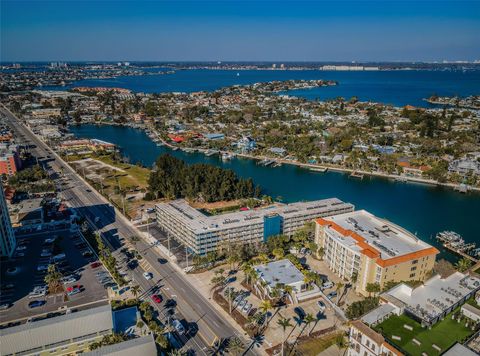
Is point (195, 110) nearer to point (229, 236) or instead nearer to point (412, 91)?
point (229, 236)

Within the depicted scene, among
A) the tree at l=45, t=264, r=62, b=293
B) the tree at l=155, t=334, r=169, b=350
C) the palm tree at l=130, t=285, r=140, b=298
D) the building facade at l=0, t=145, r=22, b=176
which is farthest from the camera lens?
the building facade at l=0, t=145, r=22, b=176

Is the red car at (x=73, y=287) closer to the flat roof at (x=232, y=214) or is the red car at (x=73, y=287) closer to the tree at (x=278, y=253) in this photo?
the flat roof at (x=232, y=214)

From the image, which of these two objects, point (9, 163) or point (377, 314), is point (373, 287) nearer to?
point (377, 314)

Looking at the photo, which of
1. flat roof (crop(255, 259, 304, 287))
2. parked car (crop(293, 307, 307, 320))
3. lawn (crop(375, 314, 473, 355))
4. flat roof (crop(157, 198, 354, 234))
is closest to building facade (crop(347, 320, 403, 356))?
lawn (crop(375, 314, 473, 355))

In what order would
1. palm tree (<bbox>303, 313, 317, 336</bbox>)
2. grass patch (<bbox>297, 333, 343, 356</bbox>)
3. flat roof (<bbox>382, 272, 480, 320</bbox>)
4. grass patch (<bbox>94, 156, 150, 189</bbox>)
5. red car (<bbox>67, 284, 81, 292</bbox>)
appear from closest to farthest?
grass patch (<bbox>297, 333, 343, 356</bbox>) → flat roof (<bbox>382, 272, 480, 320</bbox>) → palm tree (<bbox>303, 313, 317, 336</bbox>) → red car (<bbox>67, 284, 81, 292</bbox>) → grass patch (<bbox>94, 156, 150, 189</bbox>)

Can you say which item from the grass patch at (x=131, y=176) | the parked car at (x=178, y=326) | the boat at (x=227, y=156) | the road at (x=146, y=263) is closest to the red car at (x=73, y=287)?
the road at (x=146, y=263)

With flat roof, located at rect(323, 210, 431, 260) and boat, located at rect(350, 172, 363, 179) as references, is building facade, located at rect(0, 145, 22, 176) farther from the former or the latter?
boat, located at rect(350, 172, 363, 179)

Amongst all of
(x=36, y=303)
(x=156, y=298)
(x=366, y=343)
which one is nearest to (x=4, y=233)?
(x=36, y=303)
